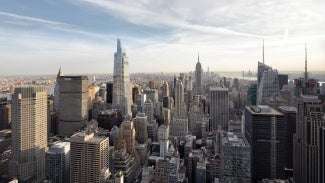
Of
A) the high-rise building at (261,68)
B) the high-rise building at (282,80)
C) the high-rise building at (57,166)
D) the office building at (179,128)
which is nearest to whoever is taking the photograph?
the high-rise building at (57,166)

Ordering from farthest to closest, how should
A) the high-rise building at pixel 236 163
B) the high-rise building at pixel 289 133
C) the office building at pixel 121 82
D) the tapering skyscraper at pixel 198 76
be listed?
1. the tapering skyscraper at pixel 198 76
2. the office building at pixel 121 82
3. the high-rise building at pixel 289 133
4. the high-rise building at pixel 236 163

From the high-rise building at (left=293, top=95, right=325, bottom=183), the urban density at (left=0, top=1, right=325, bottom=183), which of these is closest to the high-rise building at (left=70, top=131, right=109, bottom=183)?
the urban density at (left=0, top=1, right=325, bottom=183)

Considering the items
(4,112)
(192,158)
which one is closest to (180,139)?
(192,158)

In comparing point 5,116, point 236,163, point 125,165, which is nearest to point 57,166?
point 125,165

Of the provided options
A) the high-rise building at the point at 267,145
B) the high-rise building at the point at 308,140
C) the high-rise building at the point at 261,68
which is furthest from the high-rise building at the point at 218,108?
the high-rise building at the point at 308,140

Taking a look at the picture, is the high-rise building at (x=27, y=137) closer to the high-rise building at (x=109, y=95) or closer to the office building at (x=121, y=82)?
the office building at (x=121, y=82)

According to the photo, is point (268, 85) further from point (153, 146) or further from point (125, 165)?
point (125, 165)

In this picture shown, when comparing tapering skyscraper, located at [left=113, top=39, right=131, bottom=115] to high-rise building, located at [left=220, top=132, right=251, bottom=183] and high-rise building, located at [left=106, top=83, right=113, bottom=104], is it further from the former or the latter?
high-rise building, located at [left=220, top=132, right=251, bottom=183]
